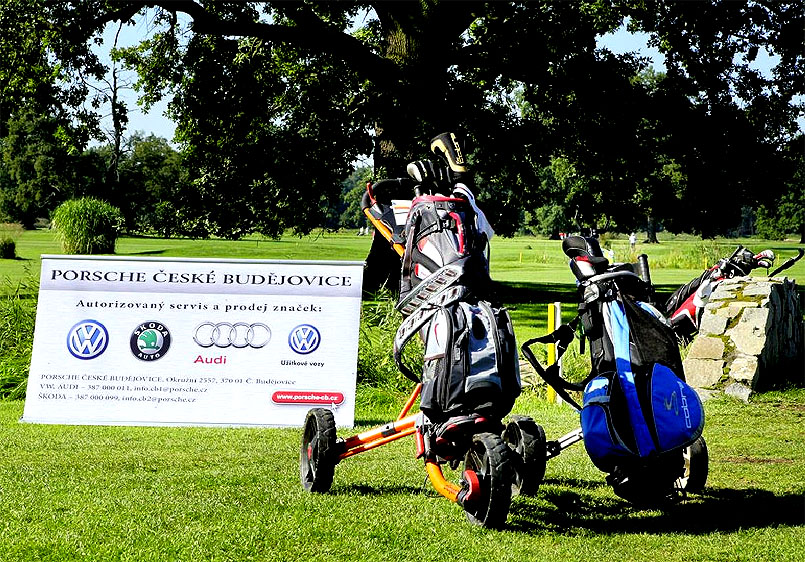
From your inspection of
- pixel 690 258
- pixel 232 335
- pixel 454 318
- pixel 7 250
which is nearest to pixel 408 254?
pixel 454 318

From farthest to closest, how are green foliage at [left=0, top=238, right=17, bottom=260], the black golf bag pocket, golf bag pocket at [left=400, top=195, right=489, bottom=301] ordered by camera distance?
1. green foliage at [left=0, top=238, right=17, bottom=260]
2. golf bag pocket at [left=400, top=195, right=489, bottom=301]
3. the black golf bag pocket

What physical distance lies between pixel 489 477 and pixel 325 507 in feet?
4.04

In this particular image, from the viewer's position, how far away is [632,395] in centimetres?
539

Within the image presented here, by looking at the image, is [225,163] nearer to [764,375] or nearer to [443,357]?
[764,375]

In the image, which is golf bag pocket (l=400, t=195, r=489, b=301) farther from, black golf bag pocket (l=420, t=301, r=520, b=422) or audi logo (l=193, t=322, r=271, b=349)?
audi logo (l=193, t=322, r=271, b=349)

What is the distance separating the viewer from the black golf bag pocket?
525 centimetres

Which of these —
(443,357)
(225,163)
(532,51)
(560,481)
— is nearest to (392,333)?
(560,481)

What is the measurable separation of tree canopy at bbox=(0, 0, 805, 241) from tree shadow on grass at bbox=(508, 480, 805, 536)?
15.0 metres

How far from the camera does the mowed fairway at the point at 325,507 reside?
4.90 metres

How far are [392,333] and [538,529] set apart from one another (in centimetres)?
632

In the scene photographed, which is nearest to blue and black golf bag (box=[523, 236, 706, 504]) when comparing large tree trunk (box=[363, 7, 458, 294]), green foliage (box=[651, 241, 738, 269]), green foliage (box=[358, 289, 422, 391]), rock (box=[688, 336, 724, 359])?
green foliage (box=[358, 289, 422, 391])

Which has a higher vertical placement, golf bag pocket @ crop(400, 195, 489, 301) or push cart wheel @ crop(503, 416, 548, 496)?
golf bag pocket @ crop(400, 195, 489, 301)

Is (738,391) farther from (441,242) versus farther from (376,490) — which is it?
(441,242)

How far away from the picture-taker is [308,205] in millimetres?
24250
